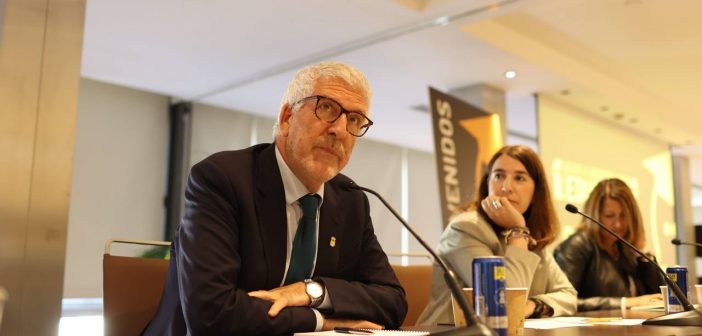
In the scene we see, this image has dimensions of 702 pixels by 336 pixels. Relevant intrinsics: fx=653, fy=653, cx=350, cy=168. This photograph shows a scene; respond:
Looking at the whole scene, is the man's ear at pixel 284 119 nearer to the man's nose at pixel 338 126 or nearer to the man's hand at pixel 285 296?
the man's nose at pixel 338 126

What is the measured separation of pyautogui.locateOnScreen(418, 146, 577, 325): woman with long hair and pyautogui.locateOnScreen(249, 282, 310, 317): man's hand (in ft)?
1.98

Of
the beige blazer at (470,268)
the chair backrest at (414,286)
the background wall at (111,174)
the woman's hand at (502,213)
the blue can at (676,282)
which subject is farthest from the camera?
the background wall at (111,174)

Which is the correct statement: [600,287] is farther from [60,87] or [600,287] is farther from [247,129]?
[247,129]

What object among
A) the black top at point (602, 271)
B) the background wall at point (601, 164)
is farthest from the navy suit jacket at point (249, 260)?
the background wall at point (601, 164)

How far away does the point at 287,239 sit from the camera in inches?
61.2

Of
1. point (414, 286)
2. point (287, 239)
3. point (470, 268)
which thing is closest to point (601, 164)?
point (414, 286)

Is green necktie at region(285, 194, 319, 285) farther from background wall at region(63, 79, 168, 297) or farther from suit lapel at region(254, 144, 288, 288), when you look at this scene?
background wall at region(63, 79, 168, 297)

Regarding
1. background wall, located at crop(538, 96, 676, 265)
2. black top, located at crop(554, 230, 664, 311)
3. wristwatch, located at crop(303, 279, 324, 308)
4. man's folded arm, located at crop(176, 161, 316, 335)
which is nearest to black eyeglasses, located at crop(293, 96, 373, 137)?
man's folded arm, located at crop(176, 161, 316, 335)

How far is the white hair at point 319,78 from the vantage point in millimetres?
1619

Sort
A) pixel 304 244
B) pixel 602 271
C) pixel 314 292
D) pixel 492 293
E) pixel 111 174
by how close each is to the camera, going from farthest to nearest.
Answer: pixel 111 174
pixel 602 271
pixel 304 244
pixel 314 292
pixel 492 293

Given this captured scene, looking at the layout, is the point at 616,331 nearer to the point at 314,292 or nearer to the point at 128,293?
the point at 314,292

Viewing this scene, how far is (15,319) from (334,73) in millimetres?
1420

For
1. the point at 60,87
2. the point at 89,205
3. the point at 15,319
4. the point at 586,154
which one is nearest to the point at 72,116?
the point at 60,87

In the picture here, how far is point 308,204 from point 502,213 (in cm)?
81
